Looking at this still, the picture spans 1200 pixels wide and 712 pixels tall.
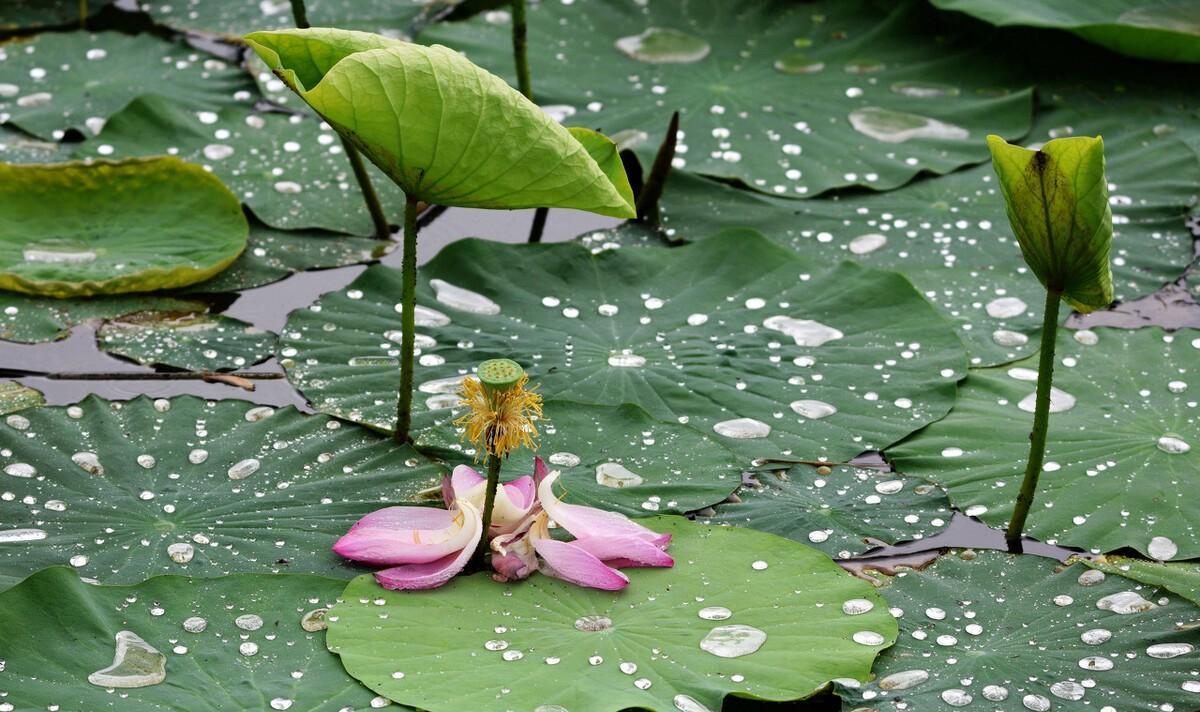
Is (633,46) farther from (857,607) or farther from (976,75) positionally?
(857,607)

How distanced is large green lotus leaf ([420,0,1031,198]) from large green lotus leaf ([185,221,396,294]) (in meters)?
0.65

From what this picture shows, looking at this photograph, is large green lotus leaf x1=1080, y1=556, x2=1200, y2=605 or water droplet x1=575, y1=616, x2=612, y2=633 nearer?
water droplet x1=575, y1=616, x2=612, y2=633

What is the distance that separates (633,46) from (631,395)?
1449mm

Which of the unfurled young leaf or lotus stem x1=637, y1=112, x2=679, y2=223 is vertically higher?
the unfurled young leaf

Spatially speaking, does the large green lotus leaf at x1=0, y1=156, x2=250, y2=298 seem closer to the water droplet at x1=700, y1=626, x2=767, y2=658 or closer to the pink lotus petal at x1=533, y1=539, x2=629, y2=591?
the pink lotus petal at x1=533, y1=539, x2=629, y2=591

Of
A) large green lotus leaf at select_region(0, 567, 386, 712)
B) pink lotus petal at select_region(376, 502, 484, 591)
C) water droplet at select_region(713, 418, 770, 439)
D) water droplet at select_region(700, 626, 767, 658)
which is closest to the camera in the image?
large green lotus leaf at select_region(0, 567, 386, 712)

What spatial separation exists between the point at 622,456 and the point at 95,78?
A: 1963 mm

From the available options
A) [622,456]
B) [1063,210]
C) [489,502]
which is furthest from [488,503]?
[1063,210]

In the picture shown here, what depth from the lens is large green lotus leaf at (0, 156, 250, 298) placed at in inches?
103

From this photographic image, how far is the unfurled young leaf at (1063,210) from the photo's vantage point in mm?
1741

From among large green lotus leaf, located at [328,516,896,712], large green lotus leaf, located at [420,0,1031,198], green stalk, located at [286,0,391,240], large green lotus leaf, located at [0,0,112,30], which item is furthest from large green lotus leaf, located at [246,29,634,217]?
large green lotus leaf, located at [0,0,112,30]

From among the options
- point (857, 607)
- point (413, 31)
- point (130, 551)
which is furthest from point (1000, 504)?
point (413, 31)

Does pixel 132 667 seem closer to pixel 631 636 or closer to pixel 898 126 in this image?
pixel 631 636

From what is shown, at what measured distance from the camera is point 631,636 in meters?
1.74
